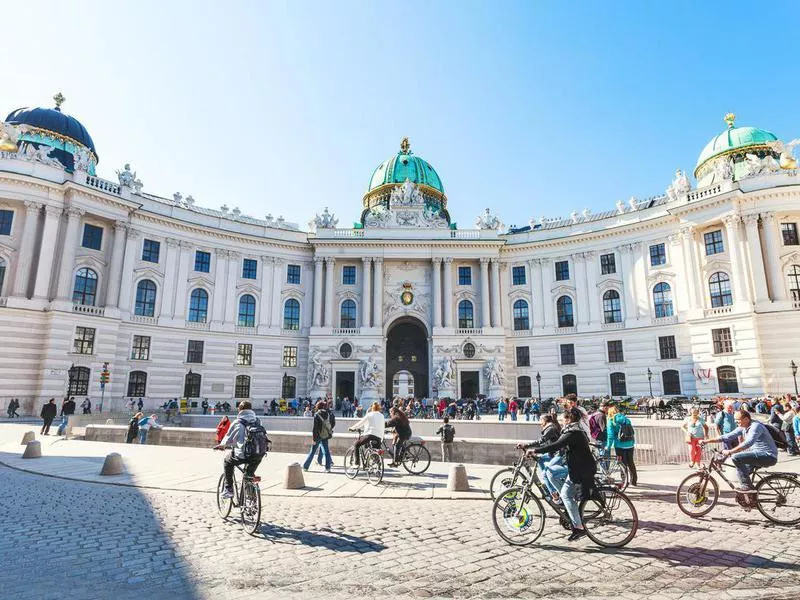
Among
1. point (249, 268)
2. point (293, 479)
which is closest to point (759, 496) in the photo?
point (293, 479)

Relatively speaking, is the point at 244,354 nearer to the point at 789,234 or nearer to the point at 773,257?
the point at 773,257

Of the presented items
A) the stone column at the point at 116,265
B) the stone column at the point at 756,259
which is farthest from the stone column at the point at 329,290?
the stone column at the point at 756,259

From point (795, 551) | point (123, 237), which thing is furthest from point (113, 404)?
point (795, 551)

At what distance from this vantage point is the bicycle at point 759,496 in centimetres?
798

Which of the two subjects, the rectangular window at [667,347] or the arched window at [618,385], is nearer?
the rectangular window at [667,347]

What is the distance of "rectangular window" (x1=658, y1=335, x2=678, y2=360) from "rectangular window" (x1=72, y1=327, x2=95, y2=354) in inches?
1747

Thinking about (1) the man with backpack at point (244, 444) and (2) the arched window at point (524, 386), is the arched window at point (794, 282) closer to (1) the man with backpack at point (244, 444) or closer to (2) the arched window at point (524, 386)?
(2) the arched window at point (524, 386)

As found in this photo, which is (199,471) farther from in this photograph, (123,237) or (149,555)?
(123,237)

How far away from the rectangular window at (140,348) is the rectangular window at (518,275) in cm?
3360

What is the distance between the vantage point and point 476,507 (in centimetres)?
926

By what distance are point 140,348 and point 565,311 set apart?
3745 cm

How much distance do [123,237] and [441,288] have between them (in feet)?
91.5

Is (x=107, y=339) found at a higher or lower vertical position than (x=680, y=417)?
higher

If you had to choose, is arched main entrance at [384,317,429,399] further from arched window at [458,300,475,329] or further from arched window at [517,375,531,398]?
arched window at [517,375,531,398]
